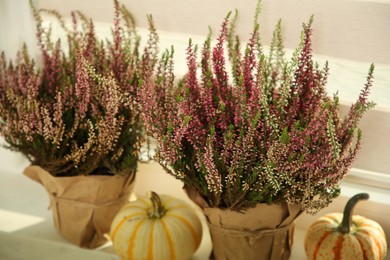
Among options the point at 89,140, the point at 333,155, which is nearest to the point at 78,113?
the point at 89,140

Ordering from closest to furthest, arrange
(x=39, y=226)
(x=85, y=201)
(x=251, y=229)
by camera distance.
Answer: (x=251, y=229) < (x=85, y=201) < (x=39, y=226)

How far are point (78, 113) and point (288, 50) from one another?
1.35ft

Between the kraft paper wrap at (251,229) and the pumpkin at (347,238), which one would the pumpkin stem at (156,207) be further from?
the pumpkin at (347,238)

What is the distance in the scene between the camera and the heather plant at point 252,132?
2.97 ft

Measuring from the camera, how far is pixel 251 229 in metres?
1.01

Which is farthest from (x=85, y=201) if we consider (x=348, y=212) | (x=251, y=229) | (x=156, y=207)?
(x=348, y=212)

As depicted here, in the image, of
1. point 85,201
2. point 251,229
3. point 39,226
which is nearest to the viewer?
point 251,229

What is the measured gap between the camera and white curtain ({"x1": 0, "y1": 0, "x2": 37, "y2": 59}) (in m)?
1.30

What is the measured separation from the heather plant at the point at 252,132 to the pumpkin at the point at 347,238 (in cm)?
8

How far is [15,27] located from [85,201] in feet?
1.42

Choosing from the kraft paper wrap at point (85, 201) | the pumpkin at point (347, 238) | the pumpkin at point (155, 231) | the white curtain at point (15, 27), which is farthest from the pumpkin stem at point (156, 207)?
the white curtain at point (15, 27)

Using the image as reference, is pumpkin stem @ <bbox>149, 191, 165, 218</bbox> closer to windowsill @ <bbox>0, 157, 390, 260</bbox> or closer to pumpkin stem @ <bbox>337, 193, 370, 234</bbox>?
windowsill @ <bbox>0, 157, 390, 260</bbox>

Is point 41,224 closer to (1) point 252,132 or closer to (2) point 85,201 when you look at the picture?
(2) point 85,201

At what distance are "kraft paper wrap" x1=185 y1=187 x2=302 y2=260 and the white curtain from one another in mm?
556
